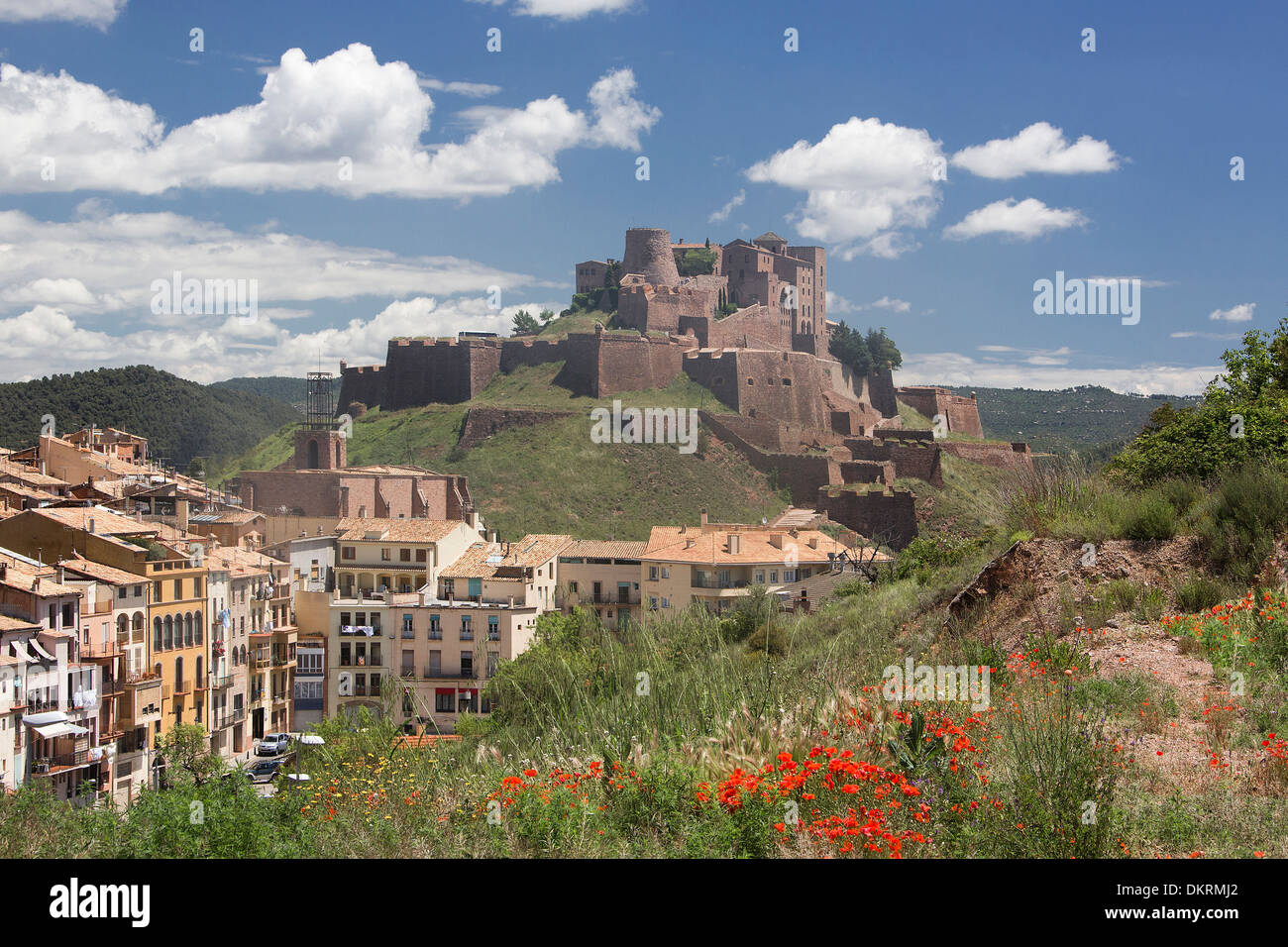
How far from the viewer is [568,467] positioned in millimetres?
59375

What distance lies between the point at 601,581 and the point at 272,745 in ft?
44.3

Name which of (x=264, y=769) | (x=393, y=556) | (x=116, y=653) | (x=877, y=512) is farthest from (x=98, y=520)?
(x=877, y=512)

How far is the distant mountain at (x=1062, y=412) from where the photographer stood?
274ft

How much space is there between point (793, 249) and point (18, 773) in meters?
69.5

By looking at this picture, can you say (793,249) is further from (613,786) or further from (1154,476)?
(613,786)

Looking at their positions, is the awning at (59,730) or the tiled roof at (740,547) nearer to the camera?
the awning at (59,730)

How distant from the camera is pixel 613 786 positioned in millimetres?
5285

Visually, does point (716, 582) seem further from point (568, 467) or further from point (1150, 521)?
point (1150, 521)

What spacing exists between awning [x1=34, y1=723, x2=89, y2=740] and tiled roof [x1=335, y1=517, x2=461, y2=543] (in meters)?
15.3

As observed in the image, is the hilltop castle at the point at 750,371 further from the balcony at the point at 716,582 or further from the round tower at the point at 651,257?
the balcony at the point at 716,582

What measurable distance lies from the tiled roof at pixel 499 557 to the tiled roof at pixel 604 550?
0.48 meters

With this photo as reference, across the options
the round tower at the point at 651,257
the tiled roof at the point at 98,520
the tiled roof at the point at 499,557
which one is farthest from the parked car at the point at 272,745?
the round tower at the point at 651,257

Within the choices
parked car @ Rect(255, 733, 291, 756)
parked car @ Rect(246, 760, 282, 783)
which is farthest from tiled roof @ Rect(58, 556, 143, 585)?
parked car @ Rect(255, 733, 291, 756)
